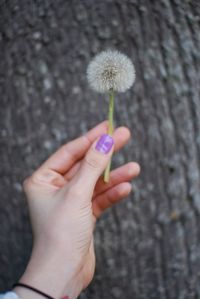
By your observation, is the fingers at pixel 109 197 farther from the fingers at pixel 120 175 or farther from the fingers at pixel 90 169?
the fingers at pixel 90 169

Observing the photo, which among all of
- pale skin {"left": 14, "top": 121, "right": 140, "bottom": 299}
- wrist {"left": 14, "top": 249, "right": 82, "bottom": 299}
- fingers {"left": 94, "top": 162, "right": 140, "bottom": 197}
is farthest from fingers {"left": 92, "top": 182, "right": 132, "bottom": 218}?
wrist {"left": 14, "top": 249, "right": 82, "bottom": 299}

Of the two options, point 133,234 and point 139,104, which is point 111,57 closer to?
point 139,104

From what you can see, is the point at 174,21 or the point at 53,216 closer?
the point at 53,216

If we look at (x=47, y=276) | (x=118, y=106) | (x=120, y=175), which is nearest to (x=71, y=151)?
(x=120, y=175)

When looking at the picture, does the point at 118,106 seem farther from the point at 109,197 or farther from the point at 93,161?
the point at 93,161

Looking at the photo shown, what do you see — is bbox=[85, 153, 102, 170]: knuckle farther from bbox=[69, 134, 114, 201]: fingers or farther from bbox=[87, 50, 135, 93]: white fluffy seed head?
bbox=[87, 50, 135, 93]: white fluffy seed head

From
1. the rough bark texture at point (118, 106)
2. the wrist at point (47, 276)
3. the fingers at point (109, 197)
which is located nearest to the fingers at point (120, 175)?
the fingers at point (109, 197)

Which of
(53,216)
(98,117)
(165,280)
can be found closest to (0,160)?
(98,117)
